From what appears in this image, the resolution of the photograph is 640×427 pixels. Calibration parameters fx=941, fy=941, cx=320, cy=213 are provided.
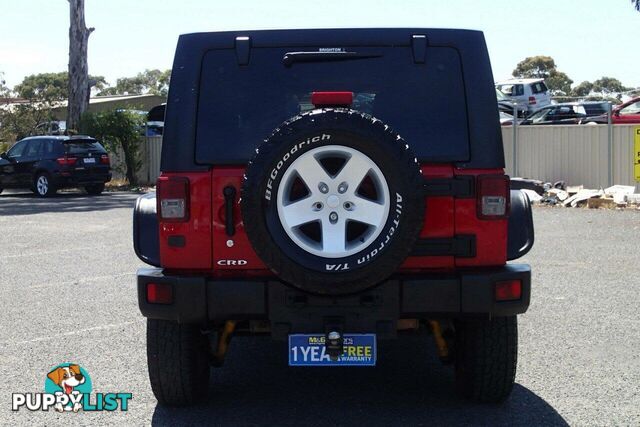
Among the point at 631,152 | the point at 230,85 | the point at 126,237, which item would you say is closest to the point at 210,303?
the point at 230,85

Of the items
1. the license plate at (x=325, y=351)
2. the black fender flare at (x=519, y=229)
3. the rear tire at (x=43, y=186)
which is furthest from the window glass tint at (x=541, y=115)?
the license plate at (x=325, y=351)

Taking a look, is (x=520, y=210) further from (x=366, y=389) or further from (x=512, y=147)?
(x=512, y=147)

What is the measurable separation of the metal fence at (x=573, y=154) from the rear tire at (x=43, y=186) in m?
11.1

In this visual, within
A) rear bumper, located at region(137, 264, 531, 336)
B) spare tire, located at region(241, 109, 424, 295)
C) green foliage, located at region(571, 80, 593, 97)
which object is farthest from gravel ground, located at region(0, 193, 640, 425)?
green foliage, located at region(571, 80, 593, 97)

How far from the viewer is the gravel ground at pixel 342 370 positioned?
16.9ft

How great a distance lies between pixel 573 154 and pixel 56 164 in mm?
12215

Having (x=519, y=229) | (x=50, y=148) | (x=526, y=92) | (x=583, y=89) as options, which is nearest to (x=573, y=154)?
(x=50, y=148)

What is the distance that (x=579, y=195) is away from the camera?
59.2 ft

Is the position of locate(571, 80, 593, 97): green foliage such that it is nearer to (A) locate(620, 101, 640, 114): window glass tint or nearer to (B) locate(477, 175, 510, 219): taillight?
(A) locate(620, 101, 640, 114): window glass tint

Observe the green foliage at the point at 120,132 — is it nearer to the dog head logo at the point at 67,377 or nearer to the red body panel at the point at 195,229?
the dog head logo at the point at 67,377

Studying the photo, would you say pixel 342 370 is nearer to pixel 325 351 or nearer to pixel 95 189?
pixel 325 351

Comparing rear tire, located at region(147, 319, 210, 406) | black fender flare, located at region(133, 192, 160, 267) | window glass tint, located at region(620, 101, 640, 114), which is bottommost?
rear tire, located at region(147, 319, 210, 406)

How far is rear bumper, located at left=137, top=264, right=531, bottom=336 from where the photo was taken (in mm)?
4660

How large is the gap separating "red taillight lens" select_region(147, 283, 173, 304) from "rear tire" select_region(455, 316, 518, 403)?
1.63 meters
